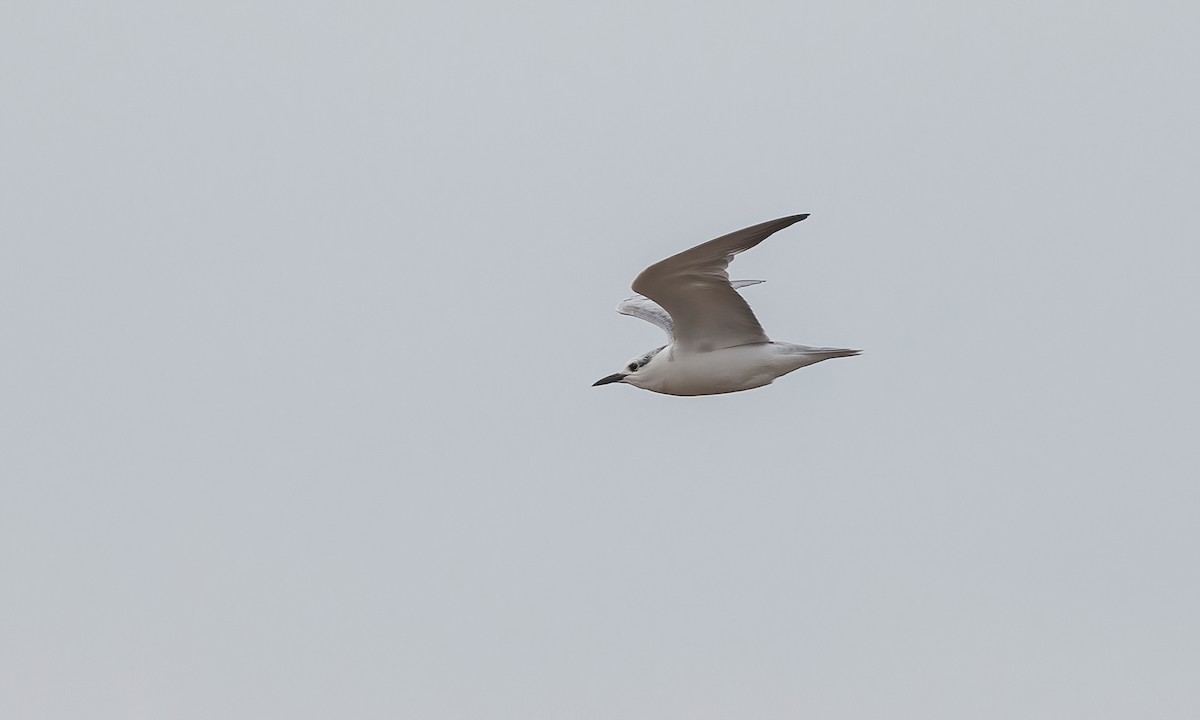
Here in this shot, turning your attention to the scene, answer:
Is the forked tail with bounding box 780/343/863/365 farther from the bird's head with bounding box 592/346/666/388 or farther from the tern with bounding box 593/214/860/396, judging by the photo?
the bird's head with bounding box 592/346/666/388

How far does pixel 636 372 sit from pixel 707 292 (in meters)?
2.07

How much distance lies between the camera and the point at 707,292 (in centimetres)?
1778

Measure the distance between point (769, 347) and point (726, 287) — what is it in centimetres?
110

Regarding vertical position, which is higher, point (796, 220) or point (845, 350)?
point (796, 220)

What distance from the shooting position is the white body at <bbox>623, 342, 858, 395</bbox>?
18328 millimetres

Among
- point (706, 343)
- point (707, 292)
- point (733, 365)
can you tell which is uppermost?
point (707, 292)

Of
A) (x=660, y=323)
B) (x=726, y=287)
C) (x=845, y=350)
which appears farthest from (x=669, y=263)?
(x=660, y=323)

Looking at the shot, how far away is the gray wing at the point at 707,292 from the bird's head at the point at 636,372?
0.58 meters

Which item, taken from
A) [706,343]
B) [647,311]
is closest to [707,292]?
[706,343]

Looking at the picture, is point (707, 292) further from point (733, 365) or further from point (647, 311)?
point (647, 311)

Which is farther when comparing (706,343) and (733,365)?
(706,343)

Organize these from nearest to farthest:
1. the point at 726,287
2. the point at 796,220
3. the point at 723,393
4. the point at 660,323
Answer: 1. the point at 796,220
2. the point at 726,287
3. the point at 723,393
4. the point at 660,323

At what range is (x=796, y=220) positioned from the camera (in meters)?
16.0

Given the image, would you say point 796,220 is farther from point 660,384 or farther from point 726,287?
point 660,384
